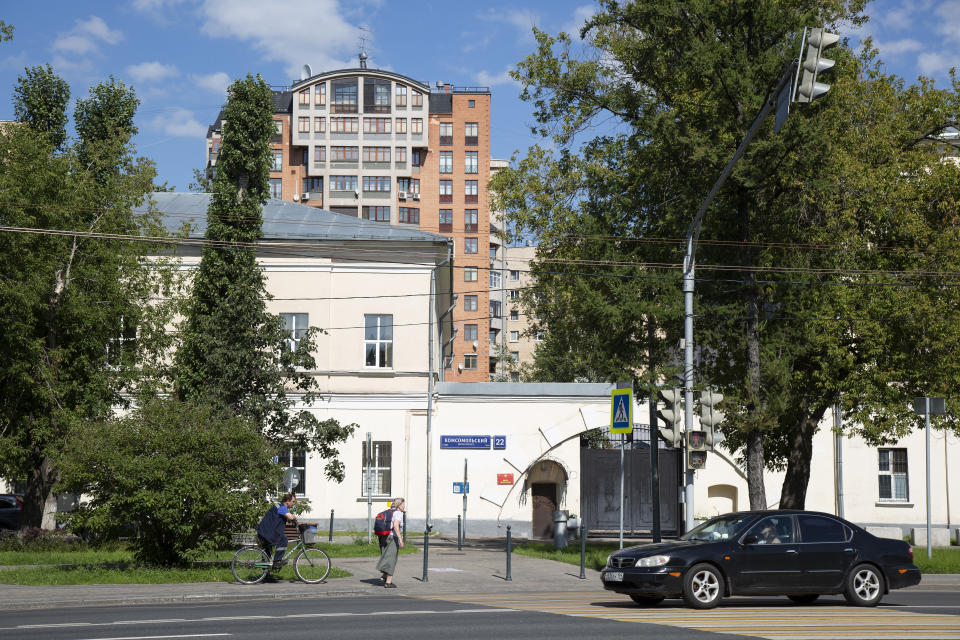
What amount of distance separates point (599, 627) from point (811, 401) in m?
15.8

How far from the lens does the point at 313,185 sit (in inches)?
3524

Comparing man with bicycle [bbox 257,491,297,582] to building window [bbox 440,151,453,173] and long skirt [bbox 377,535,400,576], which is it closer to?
long skirt [bbox 377,535,400,576]

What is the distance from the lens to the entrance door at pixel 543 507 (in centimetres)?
3694

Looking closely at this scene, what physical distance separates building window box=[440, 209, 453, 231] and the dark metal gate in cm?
5888

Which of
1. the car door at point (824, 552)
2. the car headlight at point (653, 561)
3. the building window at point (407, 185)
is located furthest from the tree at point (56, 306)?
the building window at point (407, 185)

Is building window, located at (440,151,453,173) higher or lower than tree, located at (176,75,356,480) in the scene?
higher

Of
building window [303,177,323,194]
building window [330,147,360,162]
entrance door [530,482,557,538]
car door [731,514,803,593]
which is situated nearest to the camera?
car door [731,514,803,593]

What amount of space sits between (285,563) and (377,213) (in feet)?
239

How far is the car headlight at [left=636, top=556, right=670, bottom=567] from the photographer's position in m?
14.2

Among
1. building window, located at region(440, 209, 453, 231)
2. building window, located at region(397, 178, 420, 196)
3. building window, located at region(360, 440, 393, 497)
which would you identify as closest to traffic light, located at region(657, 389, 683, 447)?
building window, located at region(360, 440, 393, 497)

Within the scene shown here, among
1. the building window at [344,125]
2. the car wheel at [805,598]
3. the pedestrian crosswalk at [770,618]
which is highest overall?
the building window at [344,125]

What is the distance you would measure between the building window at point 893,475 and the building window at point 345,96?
197ft

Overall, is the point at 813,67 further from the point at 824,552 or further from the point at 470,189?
the point at 470,189

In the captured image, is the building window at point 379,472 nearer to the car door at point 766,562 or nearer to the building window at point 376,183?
the car door at point 766,562
